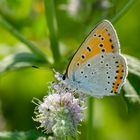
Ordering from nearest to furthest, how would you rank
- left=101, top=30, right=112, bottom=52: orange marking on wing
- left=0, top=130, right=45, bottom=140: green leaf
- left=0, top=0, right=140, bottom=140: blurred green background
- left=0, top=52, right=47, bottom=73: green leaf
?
left=0, top=130, right=45, bottom=140: green leaf
left=101, top=30, right=112, bottom=52: orange marking on wing
left=0, top=52, right=47, bottom=73: green leaf
left=0, top=0, right=140, bottom=140: blurred green background

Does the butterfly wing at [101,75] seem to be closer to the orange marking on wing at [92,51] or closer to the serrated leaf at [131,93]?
the orange marking on wing at [92,51]

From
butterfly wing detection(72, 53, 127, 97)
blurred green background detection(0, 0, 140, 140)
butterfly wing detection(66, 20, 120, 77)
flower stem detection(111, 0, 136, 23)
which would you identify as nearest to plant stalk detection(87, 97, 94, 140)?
butterfly wing detection(72, 53, 127, 97)

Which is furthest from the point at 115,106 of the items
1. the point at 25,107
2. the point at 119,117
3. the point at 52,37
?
the point at 52,37

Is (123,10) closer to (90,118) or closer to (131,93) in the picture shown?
(131,93)

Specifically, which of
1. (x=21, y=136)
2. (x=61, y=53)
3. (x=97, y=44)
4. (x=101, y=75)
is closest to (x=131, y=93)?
(x=101, y=75)

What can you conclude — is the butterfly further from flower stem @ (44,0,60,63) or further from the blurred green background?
the blurred green background

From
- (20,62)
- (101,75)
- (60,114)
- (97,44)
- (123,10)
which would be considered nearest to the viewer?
(60,114)
